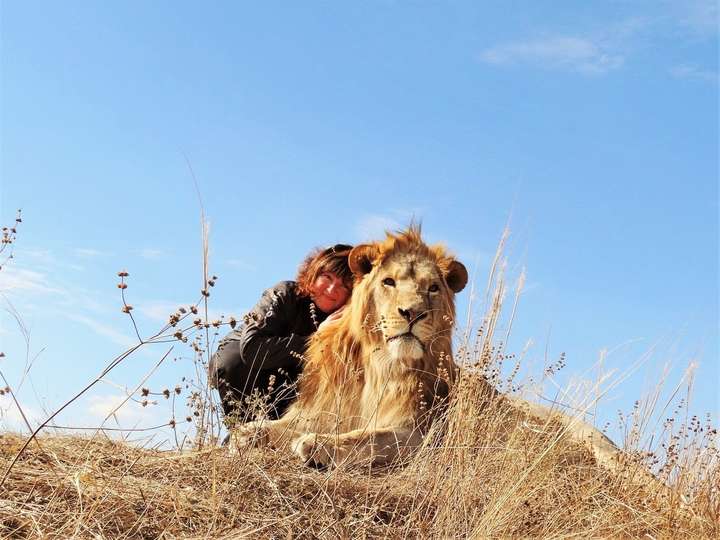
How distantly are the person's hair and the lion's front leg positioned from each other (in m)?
1.39

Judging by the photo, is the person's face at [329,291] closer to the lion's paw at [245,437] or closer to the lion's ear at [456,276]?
the lion's ear at [456,276]

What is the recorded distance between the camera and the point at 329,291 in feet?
21.7

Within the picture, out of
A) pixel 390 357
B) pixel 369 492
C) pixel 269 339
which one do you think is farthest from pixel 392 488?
pixel 269 339

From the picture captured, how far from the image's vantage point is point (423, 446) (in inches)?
210

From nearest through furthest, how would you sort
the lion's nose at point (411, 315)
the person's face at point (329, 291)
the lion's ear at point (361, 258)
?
the lion's nose at point (411, 315), the lion's ear at point (361, 258), the person's face at point (329, 291)

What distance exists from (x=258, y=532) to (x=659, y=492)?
2.85 m

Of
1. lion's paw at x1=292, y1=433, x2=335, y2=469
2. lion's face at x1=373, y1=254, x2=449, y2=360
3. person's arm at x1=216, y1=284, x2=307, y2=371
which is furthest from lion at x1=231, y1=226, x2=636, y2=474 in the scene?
lion's paw at x1=292, y1=433, x2=335, y2=469

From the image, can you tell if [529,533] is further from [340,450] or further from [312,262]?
[312,262]

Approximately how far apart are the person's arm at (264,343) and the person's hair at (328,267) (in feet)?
0.81

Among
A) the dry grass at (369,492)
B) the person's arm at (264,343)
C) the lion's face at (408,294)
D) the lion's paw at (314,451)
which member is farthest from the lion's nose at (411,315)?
the lion's paw at (314,451)

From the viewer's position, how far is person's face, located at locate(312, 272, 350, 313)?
6598mm

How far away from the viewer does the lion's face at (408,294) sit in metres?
5.76

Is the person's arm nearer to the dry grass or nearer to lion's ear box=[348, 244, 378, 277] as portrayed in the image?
lion's ear box=[348, 244, 378, 277]

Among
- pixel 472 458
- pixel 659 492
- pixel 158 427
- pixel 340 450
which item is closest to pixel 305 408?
pixel 340 450
